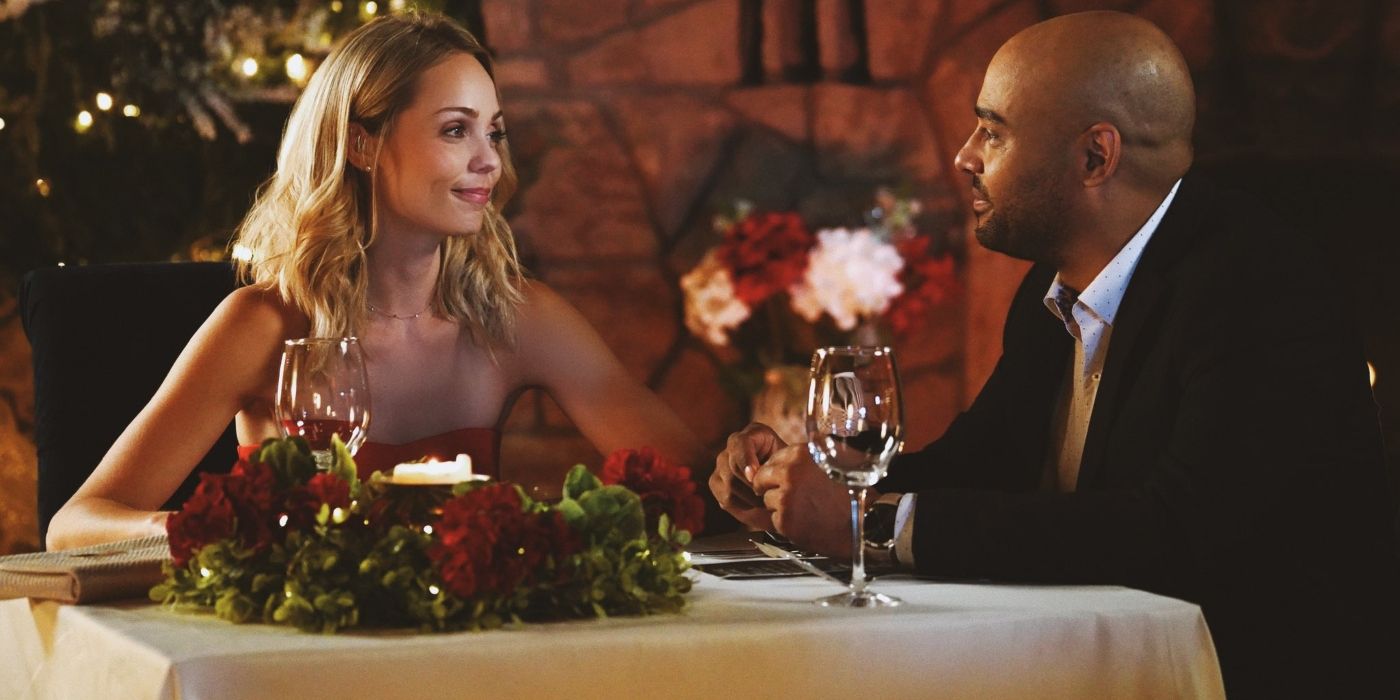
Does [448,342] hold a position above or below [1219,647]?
above

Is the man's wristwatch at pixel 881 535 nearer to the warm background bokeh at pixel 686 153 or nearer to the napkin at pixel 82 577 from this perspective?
the napkin at pixel 82 577

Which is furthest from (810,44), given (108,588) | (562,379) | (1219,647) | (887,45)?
(108,588)

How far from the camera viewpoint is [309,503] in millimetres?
1422

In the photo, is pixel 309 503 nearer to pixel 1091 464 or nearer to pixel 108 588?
pixel 108 588

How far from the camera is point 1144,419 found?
1.97m

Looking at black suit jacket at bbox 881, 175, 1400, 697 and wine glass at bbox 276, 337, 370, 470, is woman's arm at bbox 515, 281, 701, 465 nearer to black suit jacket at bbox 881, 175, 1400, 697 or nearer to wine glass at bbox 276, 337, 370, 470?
black suit jacket at bbox 881, 175, 1400, 697

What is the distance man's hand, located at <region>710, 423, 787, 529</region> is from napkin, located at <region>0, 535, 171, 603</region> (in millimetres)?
687

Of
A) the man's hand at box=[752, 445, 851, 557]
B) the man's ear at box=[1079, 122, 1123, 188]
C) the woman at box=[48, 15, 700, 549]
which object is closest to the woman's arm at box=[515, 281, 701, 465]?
the woman at box=[48, 15, 700, 549]

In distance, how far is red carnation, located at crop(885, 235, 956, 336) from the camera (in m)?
4.86

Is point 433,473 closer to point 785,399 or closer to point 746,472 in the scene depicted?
point 746,472

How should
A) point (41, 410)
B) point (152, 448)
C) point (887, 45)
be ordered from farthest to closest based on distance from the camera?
point (887, 45), point (41, 410), point (152, 448)

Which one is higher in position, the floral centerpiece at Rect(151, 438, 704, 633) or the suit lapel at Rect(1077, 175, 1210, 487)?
the suit lapel at Rect(1077, 175, 1210, 487)

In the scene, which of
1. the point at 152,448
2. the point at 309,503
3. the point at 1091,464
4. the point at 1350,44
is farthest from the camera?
the point at 1350,44

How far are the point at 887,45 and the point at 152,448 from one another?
3264mm
